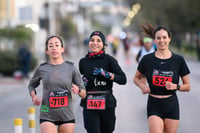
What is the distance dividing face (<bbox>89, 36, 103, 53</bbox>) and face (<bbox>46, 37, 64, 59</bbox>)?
0.62 meters

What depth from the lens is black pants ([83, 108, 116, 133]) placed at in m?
8.06

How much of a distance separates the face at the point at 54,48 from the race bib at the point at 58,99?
17.3 inches

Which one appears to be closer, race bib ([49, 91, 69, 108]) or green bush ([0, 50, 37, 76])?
race bib ([49, 91, 69, 108])

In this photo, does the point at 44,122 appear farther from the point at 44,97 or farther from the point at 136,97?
the point at 136,97

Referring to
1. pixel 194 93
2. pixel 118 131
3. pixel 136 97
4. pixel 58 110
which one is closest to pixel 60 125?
pixel 58 110

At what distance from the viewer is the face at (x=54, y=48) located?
7.53 meters

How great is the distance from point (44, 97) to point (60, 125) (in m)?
0.40

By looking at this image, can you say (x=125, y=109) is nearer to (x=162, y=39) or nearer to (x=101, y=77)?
Answer: (x=101, y=77)

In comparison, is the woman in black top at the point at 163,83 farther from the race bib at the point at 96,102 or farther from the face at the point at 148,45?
the face at the point at 148,45

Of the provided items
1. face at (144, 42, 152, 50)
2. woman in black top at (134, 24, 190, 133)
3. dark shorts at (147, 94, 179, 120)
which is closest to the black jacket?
woman in black top at (134, 24, 190, 133)

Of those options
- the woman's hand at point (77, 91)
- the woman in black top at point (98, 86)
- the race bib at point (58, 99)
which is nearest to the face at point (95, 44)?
the woman in black top at point (98, 86)

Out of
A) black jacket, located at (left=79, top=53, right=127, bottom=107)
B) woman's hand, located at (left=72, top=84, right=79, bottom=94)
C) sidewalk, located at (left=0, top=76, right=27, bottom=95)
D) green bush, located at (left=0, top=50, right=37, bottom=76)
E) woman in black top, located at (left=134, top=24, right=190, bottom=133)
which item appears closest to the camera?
woman's hand, located at (left=72, top=84, right=79, bottom=94)

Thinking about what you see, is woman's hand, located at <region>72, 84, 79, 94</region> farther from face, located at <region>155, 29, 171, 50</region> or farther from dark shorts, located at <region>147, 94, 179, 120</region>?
face, located at <region>155, 29, 171, 50</region>

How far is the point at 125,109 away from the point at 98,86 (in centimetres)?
829
